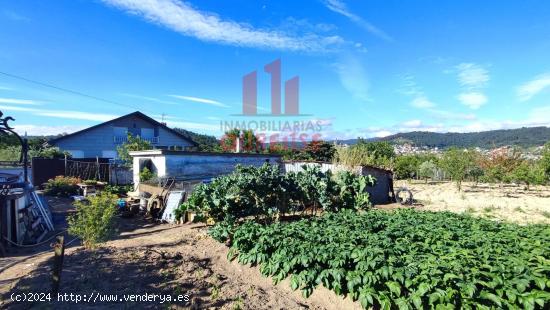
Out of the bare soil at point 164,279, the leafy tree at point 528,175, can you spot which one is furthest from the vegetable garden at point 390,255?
the leafy tree at point 528,175

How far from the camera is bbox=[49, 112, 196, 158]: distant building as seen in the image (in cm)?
2500

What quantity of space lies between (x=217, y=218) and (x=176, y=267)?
7.94 ft

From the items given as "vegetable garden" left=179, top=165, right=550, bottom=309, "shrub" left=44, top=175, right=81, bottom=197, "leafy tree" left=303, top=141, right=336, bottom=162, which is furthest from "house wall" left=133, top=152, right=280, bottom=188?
"leafy tree" left=303, top=141, right=336, bottom=162

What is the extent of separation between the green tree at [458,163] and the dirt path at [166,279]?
2038 centimetres

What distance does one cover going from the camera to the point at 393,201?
52.7ft

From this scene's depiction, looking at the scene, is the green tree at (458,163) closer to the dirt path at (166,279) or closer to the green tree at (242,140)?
the green tree at (242,140)

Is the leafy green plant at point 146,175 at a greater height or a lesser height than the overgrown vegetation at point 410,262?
greater

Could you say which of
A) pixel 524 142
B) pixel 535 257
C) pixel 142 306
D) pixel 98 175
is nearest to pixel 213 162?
pixel 98 175

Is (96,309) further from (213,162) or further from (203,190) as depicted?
(213,162)

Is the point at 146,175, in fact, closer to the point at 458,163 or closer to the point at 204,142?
the point at 458,163

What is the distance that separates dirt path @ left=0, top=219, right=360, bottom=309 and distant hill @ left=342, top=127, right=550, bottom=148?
72546 millimetres

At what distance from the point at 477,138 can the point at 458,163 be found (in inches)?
2954

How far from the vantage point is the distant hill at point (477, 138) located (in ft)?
246

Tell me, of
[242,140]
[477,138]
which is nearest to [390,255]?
[242,140]
